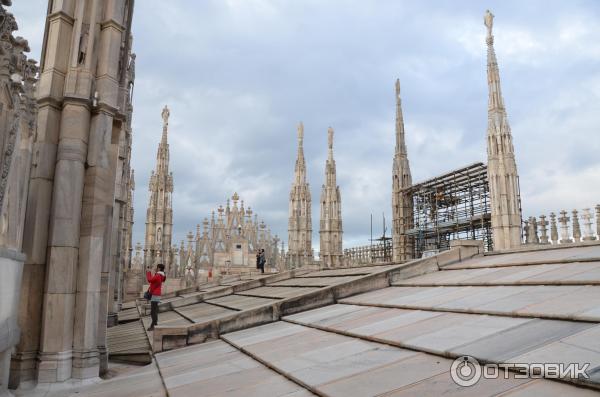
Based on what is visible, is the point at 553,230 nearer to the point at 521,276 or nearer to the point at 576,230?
the point at 576,230

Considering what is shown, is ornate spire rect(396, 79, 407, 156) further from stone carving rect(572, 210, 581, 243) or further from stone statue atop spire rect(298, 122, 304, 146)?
stone carving rect(572, 210, 581, 243)

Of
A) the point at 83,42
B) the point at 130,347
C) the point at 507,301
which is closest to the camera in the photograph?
the point at 507,301

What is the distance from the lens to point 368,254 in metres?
42.4

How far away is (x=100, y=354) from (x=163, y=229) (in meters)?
30.8

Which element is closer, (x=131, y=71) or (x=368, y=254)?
(x=131, y=71)

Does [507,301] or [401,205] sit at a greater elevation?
[401,205]

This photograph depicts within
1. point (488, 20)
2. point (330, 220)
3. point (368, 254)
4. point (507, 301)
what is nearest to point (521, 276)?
point (507, 301)

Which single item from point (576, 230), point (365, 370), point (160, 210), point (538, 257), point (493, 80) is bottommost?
point (365, 370)

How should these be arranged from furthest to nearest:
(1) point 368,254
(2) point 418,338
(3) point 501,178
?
(1) point 368,254 < (3) point 501,178 < (2) point 418,338

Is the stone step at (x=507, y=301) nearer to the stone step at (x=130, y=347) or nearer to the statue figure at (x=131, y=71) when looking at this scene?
the stone step at (x=130, y=347)

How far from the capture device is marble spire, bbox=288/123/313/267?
41.5m

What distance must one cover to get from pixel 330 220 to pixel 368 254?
18.3 ft

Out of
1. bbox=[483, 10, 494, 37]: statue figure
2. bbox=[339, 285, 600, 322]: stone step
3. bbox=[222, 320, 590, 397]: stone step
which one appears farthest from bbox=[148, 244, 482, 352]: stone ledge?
bbox=[483, 10, 494, 37]: statue figure

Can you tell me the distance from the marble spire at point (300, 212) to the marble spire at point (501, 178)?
Answer: 1914cm
